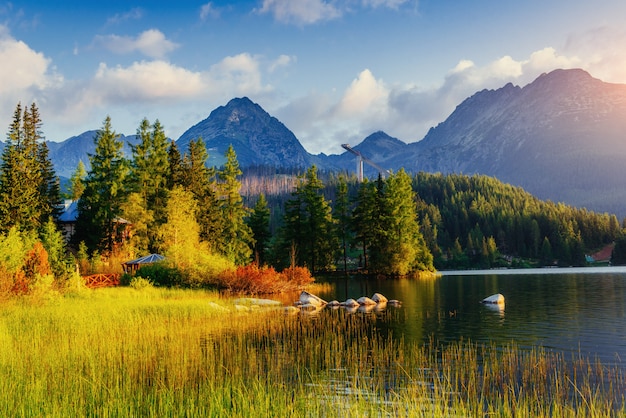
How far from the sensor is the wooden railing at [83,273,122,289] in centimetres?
3919

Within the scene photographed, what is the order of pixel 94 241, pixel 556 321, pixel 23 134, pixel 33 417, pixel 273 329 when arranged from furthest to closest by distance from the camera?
pixel 23 134
pixel 94 241
pixel 556 321
pixel 273 329
pixel 33 417

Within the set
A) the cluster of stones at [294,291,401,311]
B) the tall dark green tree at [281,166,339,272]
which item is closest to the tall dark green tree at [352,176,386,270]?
the tall dark green tree at [281,166,339,272]

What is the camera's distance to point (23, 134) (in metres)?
65.8

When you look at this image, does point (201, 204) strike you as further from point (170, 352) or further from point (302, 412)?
point (302, 412)

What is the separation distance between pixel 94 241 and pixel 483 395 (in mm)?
50402

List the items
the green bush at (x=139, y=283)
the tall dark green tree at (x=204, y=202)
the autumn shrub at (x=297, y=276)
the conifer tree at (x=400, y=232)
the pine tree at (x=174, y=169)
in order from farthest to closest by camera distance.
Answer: the conifer tree at (x=400, y=232) < the pine tree at (x=174, y=169) < the tall dark green tree at (x=204, y=202) < the autumn shrub at (x=297, y=276) < the green bush at (x=139, y=283)

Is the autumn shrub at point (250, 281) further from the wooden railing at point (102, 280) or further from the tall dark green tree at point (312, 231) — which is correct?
the tall dark green tree at point (312, 231)

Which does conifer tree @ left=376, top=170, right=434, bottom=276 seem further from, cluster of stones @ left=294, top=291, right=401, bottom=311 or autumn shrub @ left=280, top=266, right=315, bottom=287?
cluster of stones @ left=294, top=291, right=401, bottom=311

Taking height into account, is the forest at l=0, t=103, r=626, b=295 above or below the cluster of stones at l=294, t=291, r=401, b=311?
above

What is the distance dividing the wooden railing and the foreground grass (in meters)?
14.9

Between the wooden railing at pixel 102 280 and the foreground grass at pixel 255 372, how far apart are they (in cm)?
1493

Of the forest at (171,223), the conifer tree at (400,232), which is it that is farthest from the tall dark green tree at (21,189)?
the conifer tree at (400,232)

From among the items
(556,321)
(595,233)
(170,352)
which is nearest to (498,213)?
(595,233)

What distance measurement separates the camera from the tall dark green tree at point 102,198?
177 feet
